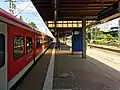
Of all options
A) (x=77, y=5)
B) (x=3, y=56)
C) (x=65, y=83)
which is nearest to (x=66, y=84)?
(x=65, y=83)

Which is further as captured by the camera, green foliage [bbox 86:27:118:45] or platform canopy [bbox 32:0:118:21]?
green foliage [bbox 86:27:118:45]

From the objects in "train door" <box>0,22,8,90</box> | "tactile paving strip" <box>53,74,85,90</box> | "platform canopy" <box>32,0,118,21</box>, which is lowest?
"tactile paving strip" <box>53,74,85,90</box>

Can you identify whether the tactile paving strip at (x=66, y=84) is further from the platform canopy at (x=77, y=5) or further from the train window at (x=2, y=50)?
the platform canopy at (x=77, y=5)

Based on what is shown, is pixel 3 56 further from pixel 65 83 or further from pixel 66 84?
pixel 65 83

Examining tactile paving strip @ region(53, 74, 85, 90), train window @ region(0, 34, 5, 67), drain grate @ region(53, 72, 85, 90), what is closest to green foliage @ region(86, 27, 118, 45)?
drain grate @ region(53, 72, 85, 90)

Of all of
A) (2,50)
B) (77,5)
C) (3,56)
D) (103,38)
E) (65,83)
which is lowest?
(65,83)

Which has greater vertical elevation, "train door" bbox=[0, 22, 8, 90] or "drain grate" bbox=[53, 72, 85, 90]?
"train door" bbox=[0, 22, 8, 90]

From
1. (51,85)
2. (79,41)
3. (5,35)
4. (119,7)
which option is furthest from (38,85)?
(79,41)

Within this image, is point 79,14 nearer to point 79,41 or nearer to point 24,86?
point 79,41

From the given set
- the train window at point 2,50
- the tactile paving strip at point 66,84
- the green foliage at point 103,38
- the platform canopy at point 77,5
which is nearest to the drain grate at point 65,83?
the tactile paving strip at point 66,84

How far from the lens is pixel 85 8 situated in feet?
61.4

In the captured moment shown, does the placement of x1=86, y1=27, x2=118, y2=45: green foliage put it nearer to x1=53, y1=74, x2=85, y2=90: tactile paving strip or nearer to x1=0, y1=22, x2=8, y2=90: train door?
x1=53, y1=74, x2=85, y2=90: tactile paving strip

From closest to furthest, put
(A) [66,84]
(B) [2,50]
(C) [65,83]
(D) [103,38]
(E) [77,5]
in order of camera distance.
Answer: (B) [2,50] → (A) [66,84] → (C) [65,83] → (E) [77,5] → (D) [103,38]

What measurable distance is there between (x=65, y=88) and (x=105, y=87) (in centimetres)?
148
